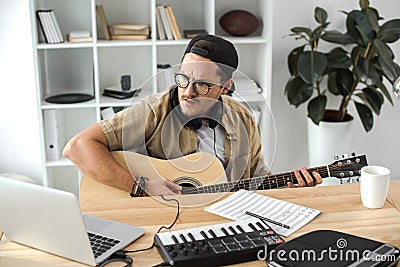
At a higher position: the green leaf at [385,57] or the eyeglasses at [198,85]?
the eyeglasses at [198,85]

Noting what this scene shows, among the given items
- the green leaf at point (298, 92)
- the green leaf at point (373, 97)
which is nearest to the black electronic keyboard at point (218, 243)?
the green leaf at point (298, 92)

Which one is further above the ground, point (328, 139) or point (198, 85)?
point (198, 85)

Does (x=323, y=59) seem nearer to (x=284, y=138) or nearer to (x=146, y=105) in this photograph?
(x=284, y=138)

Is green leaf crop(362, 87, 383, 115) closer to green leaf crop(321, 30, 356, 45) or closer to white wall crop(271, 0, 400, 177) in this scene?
green leaf crop(321, 30, 356, 45)

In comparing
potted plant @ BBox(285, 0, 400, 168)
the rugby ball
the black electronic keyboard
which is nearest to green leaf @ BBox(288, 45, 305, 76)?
potted plant @ BBox(285, 0, 400, 168)

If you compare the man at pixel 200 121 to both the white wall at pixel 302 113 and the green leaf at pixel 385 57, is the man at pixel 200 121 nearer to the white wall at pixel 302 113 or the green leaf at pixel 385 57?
the green leaf at pixel 385 57

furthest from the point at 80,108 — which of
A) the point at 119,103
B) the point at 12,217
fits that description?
the point at 12,217

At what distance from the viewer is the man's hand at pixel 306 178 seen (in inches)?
81.1

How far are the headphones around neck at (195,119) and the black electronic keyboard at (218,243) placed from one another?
349 mm

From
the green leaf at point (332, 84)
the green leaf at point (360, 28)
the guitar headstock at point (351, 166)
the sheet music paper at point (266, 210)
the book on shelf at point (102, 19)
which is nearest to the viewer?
the sheet music paper at point (266, 210)

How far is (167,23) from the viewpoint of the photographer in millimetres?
3439

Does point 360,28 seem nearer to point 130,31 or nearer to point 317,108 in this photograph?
point 317,108

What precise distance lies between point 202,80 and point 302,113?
208cm

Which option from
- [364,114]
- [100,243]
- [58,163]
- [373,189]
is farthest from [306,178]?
[58,163]
